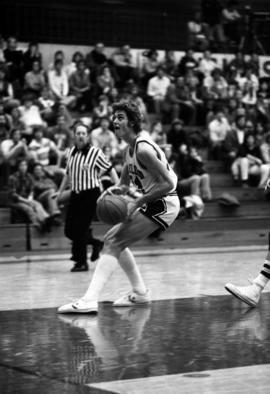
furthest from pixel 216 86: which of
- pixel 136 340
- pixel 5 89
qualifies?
pixel 136 340

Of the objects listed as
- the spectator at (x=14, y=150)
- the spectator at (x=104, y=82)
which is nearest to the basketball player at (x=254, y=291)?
the spectator at (x=14, y=150)

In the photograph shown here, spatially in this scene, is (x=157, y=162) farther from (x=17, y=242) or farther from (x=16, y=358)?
(x=17, y=242)

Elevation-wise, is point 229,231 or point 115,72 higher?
point 115,72

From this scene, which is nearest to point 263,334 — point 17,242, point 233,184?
point 17,242

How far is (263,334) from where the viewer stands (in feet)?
25.8

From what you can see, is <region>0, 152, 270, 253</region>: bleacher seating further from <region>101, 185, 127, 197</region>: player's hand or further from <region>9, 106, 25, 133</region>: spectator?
<region>101, 185, 127, 197</region>: player's hand

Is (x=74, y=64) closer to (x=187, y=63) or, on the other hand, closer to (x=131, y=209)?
(x=187, y=63)

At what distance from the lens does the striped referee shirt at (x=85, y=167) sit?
12.7 metres

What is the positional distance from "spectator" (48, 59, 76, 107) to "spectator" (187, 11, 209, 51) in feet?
18.5

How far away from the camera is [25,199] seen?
17.0m

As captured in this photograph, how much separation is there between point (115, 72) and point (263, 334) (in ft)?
52.1

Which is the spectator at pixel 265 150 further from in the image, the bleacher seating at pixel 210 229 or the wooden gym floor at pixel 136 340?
the wooden gym floor at pixel 136 340

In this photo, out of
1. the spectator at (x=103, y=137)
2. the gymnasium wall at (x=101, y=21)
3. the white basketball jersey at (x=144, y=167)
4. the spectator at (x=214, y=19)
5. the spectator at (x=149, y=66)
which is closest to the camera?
the white basketball jersey at (x=144, y=167)

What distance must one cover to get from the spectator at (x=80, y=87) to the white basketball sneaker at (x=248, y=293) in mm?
12984
